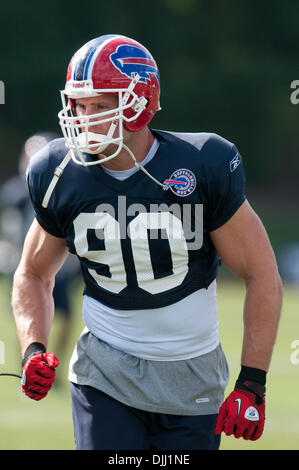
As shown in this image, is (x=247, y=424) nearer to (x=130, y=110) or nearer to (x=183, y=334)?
(x=183, y=334)

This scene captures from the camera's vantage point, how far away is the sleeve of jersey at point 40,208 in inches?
130

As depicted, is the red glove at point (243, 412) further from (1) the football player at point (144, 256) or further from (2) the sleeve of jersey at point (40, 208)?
(2) the sleeve of jersey at point (40, 208)

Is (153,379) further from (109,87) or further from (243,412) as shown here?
(109,87)

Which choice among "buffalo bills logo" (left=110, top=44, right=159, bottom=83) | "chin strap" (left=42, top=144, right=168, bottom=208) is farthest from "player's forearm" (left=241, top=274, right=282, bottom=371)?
"buffalo bills logo" (left=110, top=44, right=159, bottom=83)

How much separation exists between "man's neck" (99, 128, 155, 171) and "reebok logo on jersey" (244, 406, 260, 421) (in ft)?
3.09

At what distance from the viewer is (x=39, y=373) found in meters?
3.24

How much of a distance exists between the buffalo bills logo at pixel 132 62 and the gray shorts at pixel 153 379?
3.18 ft

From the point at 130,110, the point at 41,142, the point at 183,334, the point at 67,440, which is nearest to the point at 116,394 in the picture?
the point at 183,334

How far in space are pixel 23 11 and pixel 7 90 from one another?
2113mm

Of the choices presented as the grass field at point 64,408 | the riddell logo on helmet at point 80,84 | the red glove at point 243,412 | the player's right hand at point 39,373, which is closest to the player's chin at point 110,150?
the riddell logo on helmet at point 80,84

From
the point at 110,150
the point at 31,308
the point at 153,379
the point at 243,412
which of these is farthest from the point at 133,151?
the point at 243,412

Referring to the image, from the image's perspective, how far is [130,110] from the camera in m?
3.27

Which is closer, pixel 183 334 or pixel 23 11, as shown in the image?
pixel 183 334

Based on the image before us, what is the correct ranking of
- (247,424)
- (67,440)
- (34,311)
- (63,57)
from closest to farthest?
1. (247,424)
2. (34,311)
3. (67,440)
4. (63,57)
